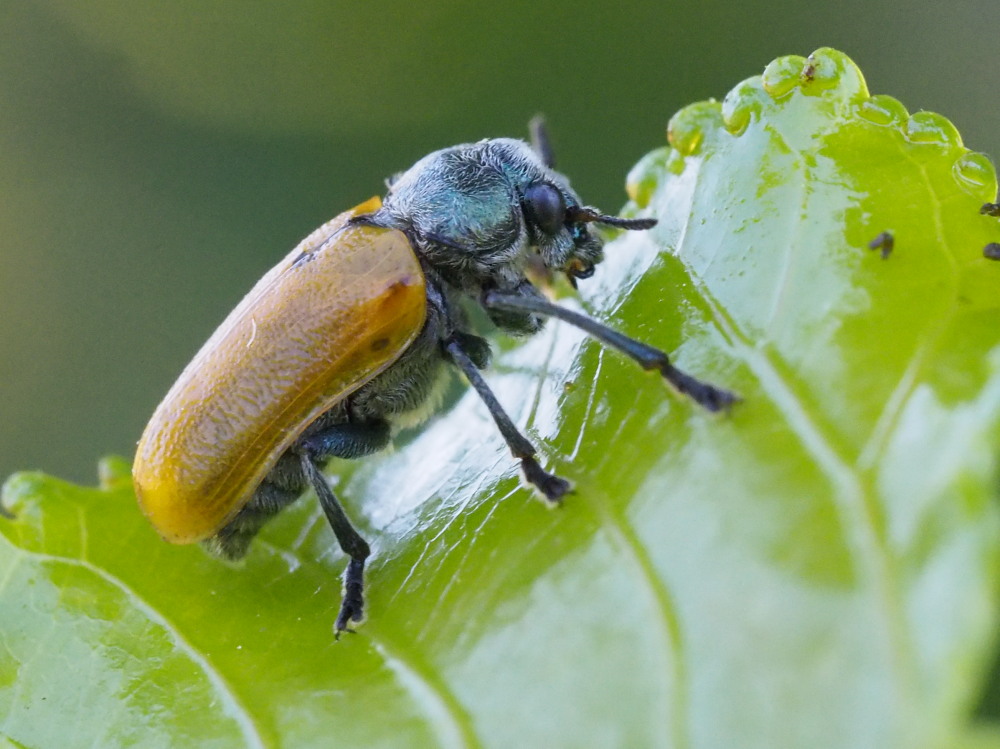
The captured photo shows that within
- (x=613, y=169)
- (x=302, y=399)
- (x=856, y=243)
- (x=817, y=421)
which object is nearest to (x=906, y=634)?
(x=817, y=421)

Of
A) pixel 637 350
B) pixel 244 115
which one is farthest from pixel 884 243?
pixel 244 115

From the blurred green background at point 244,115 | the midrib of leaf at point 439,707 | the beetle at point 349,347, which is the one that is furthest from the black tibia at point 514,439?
the blurred green background at point 244,115

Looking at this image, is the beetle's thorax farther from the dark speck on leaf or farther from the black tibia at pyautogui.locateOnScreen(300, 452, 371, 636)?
the dark speck on leaf

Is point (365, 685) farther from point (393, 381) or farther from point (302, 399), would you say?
point (393, 381)

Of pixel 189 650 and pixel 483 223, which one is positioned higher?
pixel 483 223

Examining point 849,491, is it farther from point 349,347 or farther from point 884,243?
point 349,347

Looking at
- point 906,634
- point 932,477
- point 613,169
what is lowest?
point 906,634
